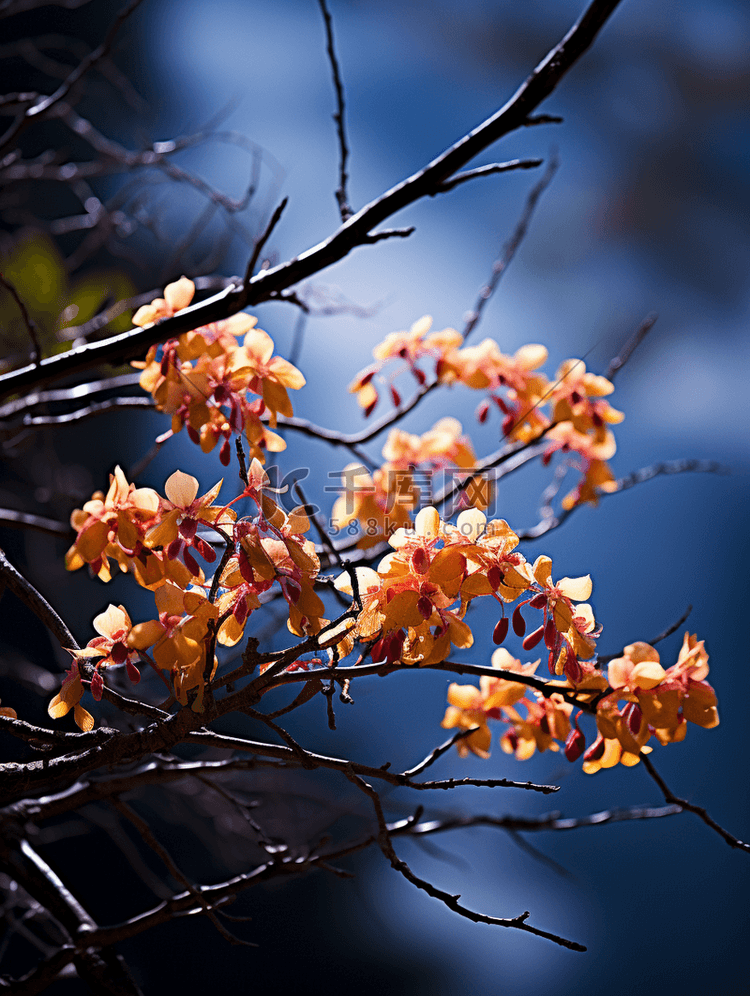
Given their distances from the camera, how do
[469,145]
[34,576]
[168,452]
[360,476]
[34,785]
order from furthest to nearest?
[168,452], [34,576], [360,476], [469,145], [34,785]

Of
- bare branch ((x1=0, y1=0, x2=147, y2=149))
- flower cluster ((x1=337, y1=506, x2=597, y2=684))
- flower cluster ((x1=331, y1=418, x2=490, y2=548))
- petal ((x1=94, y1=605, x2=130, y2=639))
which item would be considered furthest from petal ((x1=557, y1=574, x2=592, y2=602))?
bare branch ((x1=0, y1=0, x2=147, y2=149))

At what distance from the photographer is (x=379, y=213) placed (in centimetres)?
47

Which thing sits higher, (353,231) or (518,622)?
(353,231)

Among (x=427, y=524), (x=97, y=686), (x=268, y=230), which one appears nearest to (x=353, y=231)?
(x=268, y=230)

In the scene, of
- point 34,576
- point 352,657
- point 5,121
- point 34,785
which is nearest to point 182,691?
point 34,785

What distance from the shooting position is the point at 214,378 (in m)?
0.52

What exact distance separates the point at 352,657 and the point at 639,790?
118cm

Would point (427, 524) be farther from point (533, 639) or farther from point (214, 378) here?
point (214, 378)

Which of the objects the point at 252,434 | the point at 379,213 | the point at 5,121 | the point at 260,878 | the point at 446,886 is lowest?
the point at 446,886

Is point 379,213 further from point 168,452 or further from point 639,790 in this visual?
point 639,790

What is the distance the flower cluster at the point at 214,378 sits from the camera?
1.68 feet

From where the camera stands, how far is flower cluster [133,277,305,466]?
1.68 ft

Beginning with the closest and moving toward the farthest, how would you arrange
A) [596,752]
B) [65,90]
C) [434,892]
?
[434,892] → [596,752] → [65,90]

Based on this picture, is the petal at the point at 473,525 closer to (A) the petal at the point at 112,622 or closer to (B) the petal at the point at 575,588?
(B) the petal at the point at 575,588
